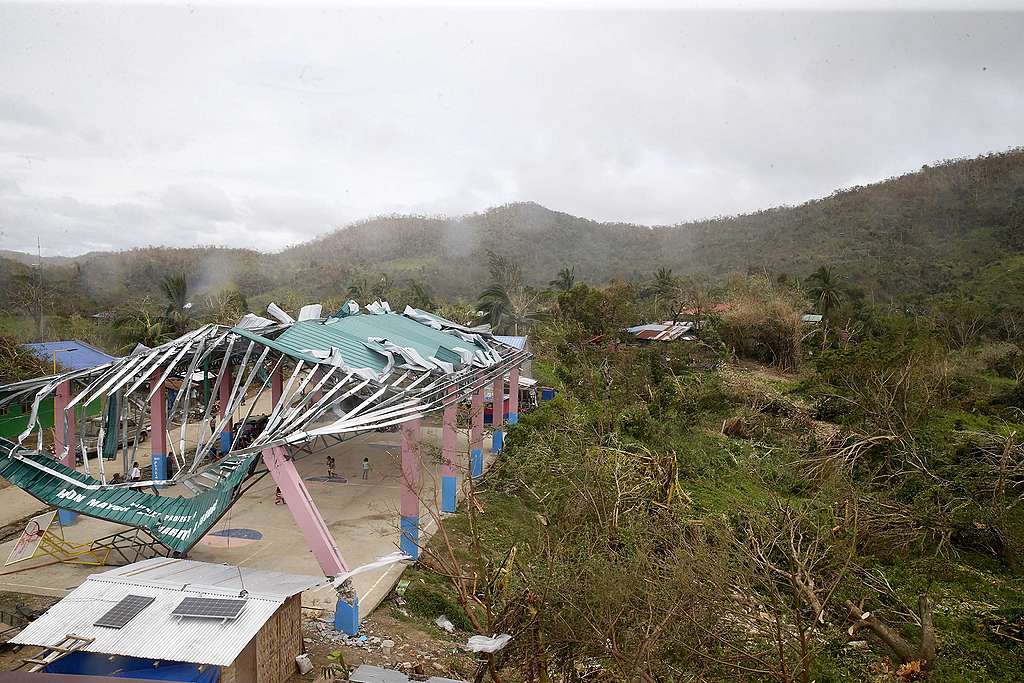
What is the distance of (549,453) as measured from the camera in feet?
46.5

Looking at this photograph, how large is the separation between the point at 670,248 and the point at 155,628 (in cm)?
8242

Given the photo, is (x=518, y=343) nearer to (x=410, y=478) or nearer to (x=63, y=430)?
(x=410, y=478)

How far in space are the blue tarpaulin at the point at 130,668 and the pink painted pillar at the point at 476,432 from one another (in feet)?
28.6

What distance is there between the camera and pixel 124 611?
721 centimetres

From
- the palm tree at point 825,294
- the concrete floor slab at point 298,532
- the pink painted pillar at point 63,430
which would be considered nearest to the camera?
the concrete floor slab at point 298,532

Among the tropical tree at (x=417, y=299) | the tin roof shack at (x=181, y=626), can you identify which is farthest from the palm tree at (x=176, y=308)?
the tin roof shack at (x=181, y=626)

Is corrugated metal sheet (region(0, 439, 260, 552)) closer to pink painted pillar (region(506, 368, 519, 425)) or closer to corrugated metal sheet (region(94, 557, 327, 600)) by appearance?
corrugated metal sheet (region(94, 557, 327, 600))

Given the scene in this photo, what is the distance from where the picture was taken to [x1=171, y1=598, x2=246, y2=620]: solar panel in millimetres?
7152

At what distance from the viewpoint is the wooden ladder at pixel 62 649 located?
258 inches

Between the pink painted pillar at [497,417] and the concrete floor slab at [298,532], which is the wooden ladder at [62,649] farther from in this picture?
the pink painted pillar at [497,417]

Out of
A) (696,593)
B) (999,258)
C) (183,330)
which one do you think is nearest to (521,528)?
(696,593)

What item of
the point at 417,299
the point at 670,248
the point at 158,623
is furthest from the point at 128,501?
the point at 670,248

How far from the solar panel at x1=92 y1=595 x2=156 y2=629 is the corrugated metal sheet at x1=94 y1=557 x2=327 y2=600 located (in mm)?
351

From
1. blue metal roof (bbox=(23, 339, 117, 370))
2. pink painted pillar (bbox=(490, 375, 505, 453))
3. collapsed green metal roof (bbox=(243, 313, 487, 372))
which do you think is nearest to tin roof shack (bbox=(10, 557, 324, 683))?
collapsed green metal roof (bbox=(243, 313, 487, 372))
